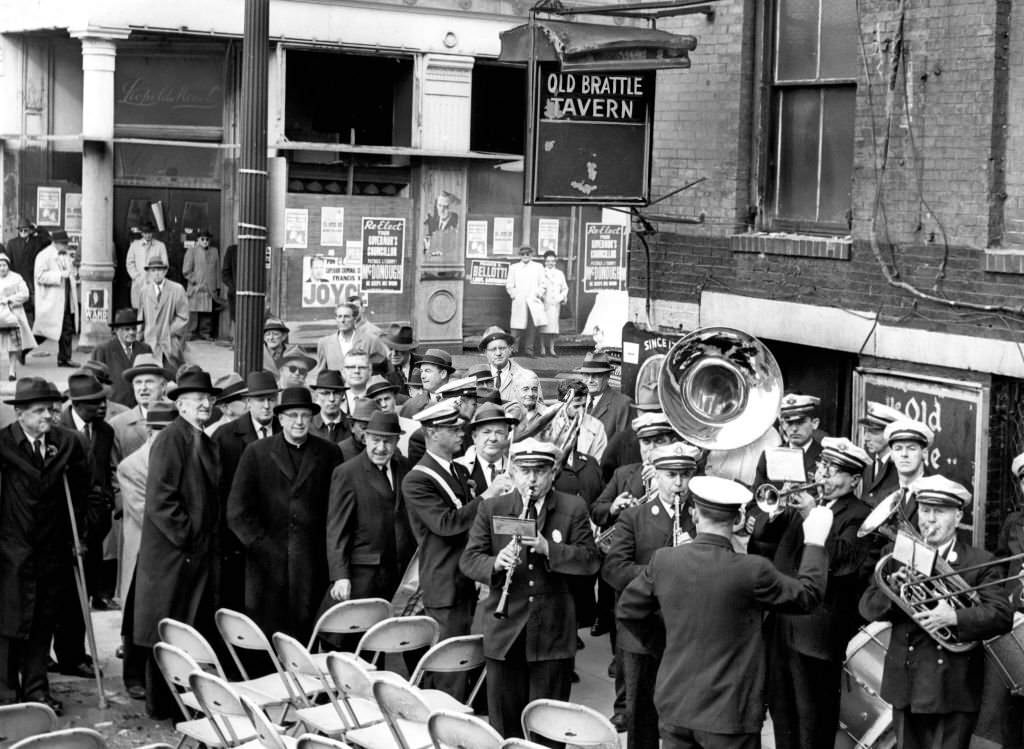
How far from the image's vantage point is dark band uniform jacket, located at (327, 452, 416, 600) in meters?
11.0

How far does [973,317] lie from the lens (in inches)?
456

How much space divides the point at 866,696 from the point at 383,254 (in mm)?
17124

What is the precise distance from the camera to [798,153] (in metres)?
13.3

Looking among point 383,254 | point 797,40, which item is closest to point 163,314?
point 383,254

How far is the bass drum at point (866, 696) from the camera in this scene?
8984 mm

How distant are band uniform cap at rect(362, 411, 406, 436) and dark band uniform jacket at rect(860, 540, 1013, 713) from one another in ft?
11.7

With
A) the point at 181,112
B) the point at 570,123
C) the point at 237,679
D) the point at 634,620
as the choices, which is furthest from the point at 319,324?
the point at 634,620

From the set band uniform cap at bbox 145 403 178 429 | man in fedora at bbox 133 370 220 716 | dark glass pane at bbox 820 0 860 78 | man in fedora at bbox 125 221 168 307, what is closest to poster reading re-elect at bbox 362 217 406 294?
man in fedora at bbox 125 221 168 307

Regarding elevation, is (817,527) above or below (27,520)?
above

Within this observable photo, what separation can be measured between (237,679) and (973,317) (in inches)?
220

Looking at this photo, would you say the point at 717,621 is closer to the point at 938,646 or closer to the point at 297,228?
the point at 938,646

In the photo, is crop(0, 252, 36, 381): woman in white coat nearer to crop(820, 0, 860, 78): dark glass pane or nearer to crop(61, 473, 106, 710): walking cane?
crop(61, 473, 106, 710): walking cane

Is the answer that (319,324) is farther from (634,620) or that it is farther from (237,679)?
(634,620)

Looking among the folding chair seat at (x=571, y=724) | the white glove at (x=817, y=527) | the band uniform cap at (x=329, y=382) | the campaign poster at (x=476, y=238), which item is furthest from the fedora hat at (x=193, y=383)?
the campaign poster at (x=476, y=238)
